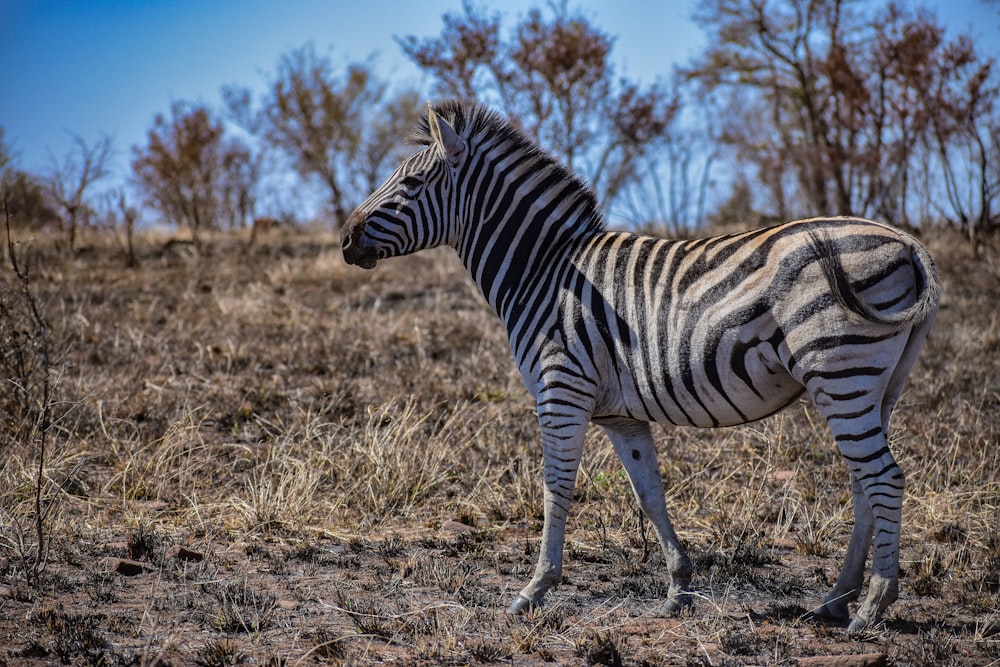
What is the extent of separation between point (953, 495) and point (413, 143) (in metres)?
4.25

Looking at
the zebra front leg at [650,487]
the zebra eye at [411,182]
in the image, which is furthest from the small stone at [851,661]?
the zebra eye at [411,182]

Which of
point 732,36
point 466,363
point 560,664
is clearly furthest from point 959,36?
point 560,664

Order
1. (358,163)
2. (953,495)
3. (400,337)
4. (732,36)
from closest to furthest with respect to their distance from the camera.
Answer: (953,495), (400,337), (732,36), (358,163)

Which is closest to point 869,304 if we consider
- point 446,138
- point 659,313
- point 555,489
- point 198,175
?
point 659,313

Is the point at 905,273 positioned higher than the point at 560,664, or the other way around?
the point at 905,273

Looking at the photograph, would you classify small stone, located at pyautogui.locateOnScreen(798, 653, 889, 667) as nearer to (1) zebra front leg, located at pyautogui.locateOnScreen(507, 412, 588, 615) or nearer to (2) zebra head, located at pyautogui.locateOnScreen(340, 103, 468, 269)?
(1) zebra front leg, located at pyautogui.locateOnScreen(507, 412, 588, 615)

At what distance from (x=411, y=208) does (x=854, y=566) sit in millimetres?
3049

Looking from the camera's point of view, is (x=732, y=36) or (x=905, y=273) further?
(x=732, y=36)

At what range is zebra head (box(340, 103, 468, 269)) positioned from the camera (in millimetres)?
4785

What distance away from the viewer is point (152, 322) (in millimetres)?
10875

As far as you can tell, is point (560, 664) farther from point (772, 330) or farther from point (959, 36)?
point (959, 36)

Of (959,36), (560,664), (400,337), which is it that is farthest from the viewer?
(959,36)

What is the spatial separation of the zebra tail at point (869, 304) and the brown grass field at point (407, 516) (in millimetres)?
1471

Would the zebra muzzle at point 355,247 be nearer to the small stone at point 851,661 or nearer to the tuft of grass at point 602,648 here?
the tuft of grass at point 602,648
